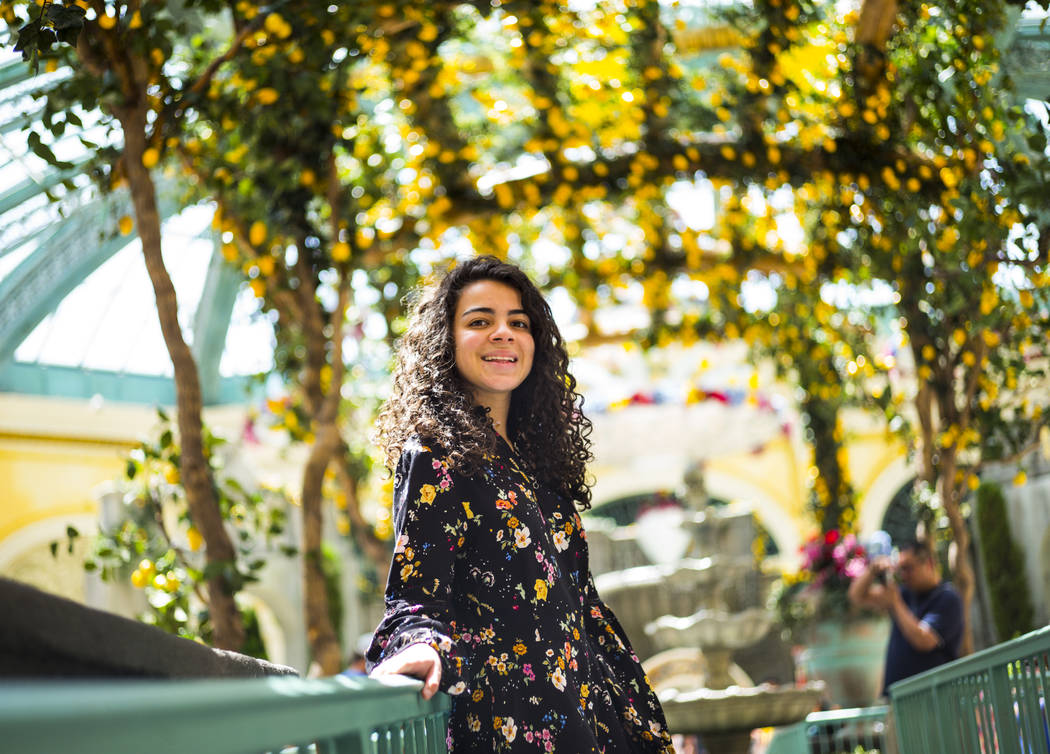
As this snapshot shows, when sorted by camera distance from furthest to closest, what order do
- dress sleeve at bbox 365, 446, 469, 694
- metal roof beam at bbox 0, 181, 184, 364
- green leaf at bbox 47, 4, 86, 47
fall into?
metal roof beam at bbox 0, 181, 184, 364, green leaf at bbox 47, 4, 86, 47, dress sleeve at bbox 365, 446, 469, 694

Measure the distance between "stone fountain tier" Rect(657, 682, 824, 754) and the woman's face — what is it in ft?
9.71

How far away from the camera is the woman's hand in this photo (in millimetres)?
1664

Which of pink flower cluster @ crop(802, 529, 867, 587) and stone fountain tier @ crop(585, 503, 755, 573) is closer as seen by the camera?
pink flower cluster @ crop(802, 529, 867, 587)

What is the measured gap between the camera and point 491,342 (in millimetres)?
2254

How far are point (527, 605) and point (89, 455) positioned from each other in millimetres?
13776

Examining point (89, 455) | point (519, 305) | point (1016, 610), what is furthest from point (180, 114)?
point (89, 455)

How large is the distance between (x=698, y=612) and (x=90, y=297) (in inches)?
399

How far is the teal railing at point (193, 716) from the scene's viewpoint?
63cm

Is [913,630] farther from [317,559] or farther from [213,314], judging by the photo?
[213,314]

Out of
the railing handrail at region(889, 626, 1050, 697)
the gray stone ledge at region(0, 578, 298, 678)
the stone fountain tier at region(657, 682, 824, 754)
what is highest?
the gray stone ledge at region(0, 578, 298, 678)

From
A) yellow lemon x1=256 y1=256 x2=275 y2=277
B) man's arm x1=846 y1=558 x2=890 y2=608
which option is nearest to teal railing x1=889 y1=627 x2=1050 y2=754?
man's arm x1=846 y1=558 x2=890 y2=608

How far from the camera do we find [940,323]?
561 cm

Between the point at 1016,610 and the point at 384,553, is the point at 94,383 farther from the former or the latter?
the point at 1016,610

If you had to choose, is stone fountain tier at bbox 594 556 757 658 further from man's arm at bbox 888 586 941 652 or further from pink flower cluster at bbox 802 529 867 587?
man's arm at bbox 888 586 941 652
